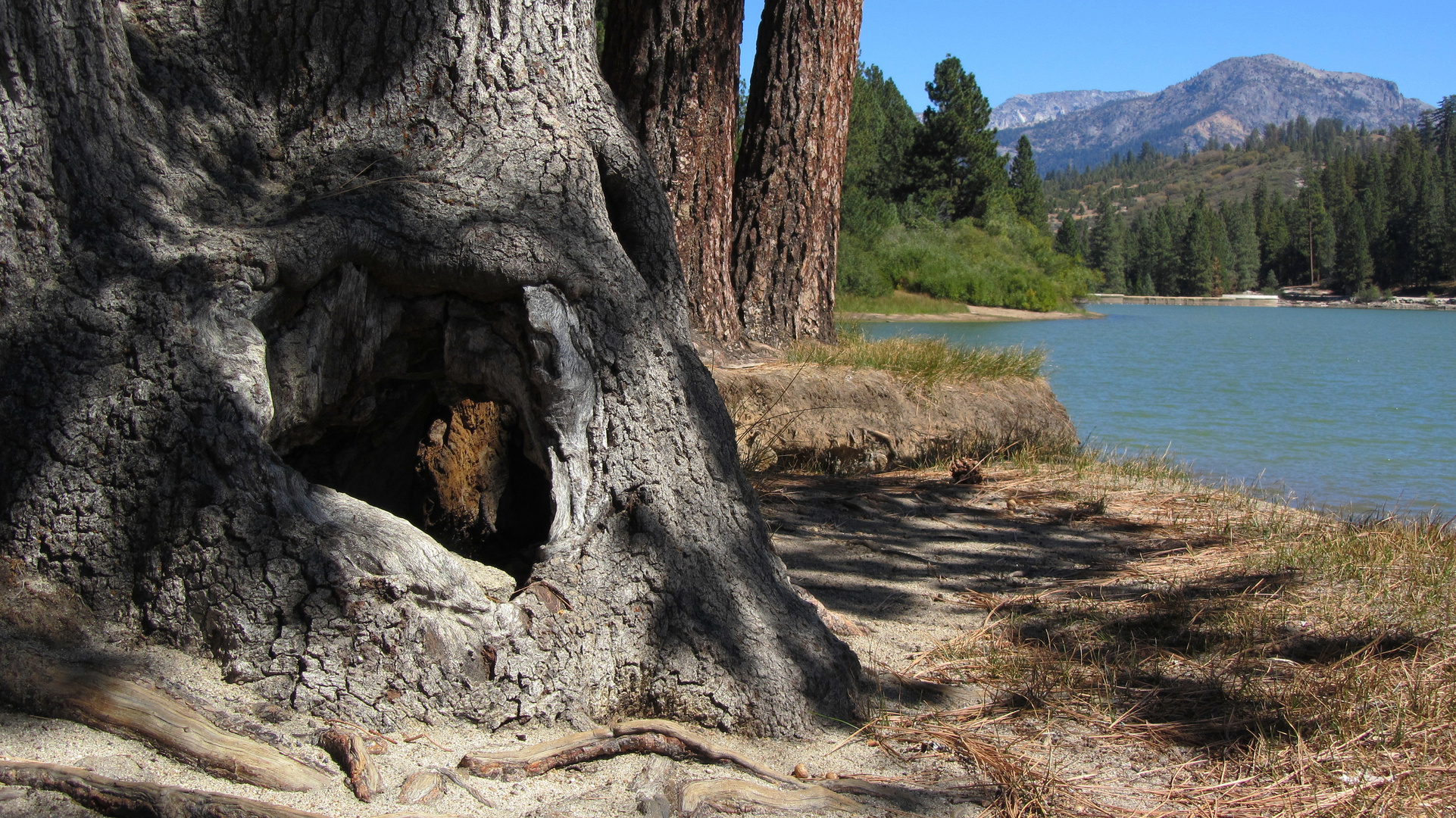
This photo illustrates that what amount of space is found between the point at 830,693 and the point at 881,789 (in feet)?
1.12

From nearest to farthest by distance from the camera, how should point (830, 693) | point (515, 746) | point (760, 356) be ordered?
point (515, 746), point (830, 693), point (760, 356)

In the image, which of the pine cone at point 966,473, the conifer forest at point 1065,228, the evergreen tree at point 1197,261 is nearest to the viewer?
the pine cone at point 966,473

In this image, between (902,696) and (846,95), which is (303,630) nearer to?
(902,696)

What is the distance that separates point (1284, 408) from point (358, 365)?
1475 cm

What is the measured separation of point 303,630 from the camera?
1747 mm

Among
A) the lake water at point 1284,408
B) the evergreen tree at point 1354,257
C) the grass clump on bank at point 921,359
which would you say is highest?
the evergreen tree at point 1354,257

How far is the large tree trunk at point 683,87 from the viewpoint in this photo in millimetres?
4953

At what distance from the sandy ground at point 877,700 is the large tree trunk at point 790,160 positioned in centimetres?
210

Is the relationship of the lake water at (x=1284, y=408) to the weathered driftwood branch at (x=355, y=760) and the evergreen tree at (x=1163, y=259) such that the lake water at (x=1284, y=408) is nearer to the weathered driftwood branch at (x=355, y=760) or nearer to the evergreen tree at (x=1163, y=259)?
the weathered driftwood branch at (x=355, y=760)

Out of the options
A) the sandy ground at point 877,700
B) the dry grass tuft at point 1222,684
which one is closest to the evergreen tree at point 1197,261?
the sandy ground at point 877,700

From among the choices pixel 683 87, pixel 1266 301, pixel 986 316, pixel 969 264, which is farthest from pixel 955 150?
pixel 1266 301

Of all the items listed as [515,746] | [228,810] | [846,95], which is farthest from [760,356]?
[228,810]

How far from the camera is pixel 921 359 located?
19.7ft

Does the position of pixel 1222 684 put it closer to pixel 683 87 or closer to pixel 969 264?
pixel 683 87
